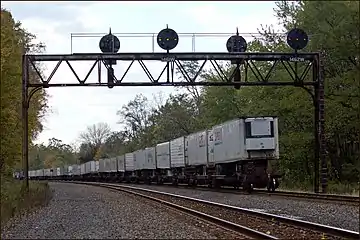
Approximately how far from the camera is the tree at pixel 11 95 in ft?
84.1

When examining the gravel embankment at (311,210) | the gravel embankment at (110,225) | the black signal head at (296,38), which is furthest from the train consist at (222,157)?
the gravel embankment at (110,225)

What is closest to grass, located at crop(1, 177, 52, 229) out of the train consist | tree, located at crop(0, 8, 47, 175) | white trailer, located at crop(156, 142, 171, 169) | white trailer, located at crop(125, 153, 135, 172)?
tree, located at crop(0, 8, 47, 175)

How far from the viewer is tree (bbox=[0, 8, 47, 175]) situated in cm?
→ 2564

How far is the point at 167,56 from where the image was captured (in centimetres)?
3128

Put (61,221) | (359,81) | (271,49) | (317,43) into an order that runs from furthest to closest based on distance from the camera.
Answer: (271,49) → (317,43) → (359,81) → (61,221)

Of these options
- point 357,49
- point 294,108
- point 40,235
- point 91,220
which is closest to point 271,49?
point 294,108

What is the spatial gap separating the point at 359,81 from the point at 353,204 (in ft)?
47.1

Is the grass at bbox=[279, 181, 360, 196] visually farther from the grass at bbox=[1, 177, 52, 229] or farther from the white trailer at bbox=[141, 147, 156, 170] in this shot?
the white trailer at bbox=[141, 147, 156, 170]

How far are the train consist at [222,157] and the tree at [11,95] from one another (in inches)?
419

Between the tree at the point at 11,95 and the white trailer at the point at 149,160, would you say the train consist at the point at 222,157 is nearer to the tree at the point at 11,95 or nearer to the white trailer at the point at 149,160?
the white trailer at the point at 149,160

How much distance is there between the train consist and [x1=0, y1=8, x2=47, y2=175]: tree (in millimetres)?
10640

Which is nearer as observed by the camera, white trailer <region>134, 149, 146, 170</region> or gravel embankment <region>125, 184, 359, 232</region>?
gravel embankment <region>125, 184, 359, 232</region>

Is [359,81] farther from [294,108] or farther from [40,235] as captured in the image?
[40,235]

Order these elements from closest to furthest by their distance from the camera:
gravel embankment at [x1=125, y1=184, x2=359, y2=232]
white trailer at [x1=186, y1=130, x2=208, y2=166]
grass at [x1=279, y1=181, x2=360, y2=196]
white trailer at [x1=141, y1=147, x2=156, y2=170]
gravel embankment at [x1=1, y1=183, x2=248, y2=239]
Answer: gravel embankment at [x1=1, y1=183, x2=248, y2=239] < gravel embankment at [x1=125, y1=184, x2=359, y2=232] < grass at [x1=279, y1=181, x2=360, y2=196] < white trailer at [x1=186, y1=130, x2=208, y2=166] < white trailer at [x1=141, y1=147, x2=156, y2=170]
